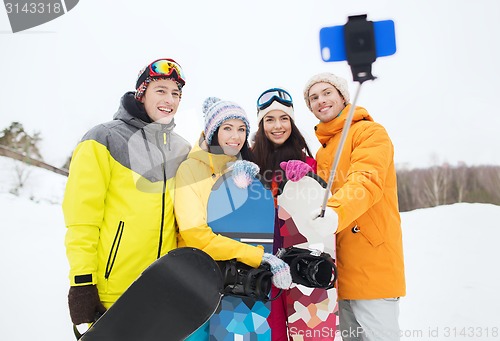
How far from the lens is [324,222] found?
1617 millimetres

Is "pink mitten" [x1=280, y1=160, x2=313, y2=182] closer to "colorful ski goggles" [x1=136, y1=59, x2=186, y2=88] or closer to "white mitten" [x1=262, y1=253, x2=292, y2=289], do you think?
"white mitten" [x1=262, y1=253, x2=292, y2=289]

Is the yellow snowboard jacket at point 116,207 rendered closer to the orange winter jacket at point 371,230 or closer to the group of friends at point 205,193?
the group of friends at point 205,193

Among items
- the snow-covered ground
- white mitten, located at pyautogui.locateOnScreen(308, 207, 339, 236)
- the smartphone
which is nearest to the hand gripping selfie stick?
the smartphone

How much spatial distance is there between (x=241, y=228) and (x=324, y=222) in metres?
0.45

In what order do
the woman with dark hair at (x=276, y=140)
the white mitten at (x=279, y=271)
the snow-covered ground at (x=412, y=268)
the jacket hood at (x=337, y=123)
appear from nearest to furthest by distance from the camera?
the white mitten at (x=279, y=271)
the jacket hood at (x=337, y=123)
the woman with dark hair at (x=276, y=140)
the snow-covered ground at (x=412, y=268)

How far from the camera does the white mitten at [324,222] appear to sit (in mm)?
1616

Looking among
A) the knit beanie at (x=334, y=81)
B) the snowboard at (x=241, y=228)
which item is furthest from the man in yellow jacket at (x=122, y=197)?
the knit beanie at (x=334, y=81)

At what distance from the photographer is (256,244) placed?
1.91 meters

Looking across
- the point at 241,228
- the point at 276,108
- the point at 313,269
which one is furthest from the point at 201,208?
the point at 276,108

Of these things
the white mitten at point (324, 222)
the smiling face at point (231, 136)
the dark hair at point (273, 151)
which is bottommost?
the white mitten at point (324, 222)

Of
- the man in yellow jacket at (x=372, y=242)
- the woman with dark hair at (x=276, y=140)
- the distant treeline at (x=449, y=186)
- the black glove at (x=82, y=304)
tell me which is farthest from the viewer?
the distant treeline at (x=449, y=186)

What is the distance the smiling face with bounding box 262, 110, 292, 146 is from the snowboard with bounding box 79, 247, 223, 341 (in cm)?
80

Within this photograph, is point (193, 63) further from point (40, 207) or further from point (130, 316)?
point (130, 316)

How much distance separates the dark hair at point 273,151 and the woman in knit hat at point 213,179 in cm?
11
